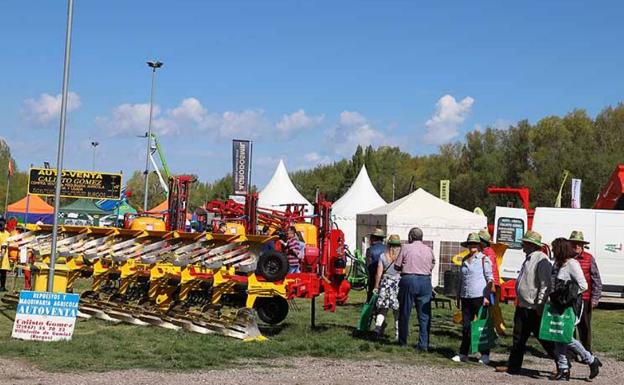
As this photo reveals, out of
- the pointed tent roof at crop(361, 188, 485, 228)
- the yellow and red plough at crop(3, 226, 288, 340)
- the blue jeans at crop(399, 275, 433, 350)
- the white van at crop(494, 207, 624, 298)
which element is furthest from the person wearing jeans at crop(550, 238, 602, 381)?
the pointed tent roof at crop(361, 188, 485, 228)

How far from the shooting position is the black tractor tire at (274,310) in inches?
528

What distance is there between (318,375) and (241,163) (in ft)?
56.3

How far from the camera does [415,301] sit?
37.1 feet

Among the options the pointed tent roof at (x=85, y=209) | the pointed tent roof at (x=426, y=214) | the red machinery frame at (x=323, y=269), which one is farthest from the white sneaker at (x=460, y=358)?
the pointed tent roof at (x=85, y=209)

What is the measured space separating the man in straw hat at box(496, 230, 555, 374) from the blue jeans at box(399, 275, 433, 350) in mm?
1548

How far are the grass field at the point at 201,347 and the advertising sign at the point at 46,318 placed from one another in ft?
0.72

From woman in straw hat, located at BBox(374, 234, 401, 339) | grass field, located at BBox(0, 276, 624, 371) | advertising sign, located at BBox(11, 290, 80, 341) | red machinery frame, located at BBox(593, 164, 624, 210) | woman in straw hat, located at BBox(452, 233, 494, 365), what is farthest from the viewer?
red machinery frame, located at BBox(593, 164, 624, 210)

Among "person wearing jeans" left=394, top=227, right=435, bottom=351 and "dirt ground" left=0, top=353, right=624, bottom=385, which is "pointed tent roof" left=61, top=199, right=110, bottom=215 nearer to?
"person wearing jeans" left=394, top=227, right=435, bottom=351

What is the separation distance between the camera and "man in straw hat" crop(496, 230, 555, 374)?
369 inches

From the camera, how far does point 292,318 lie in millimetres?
14477

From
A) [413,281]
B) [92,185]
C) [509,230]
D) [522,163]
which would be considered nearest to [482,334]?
[413,281]

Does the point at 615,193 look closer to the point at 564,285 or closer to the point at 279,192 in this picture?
the point at 564,285

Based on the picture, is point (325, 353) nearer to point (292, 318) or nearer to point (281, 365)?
point (281, 365)

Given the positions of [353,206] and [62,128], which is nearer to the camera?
[62,128]
